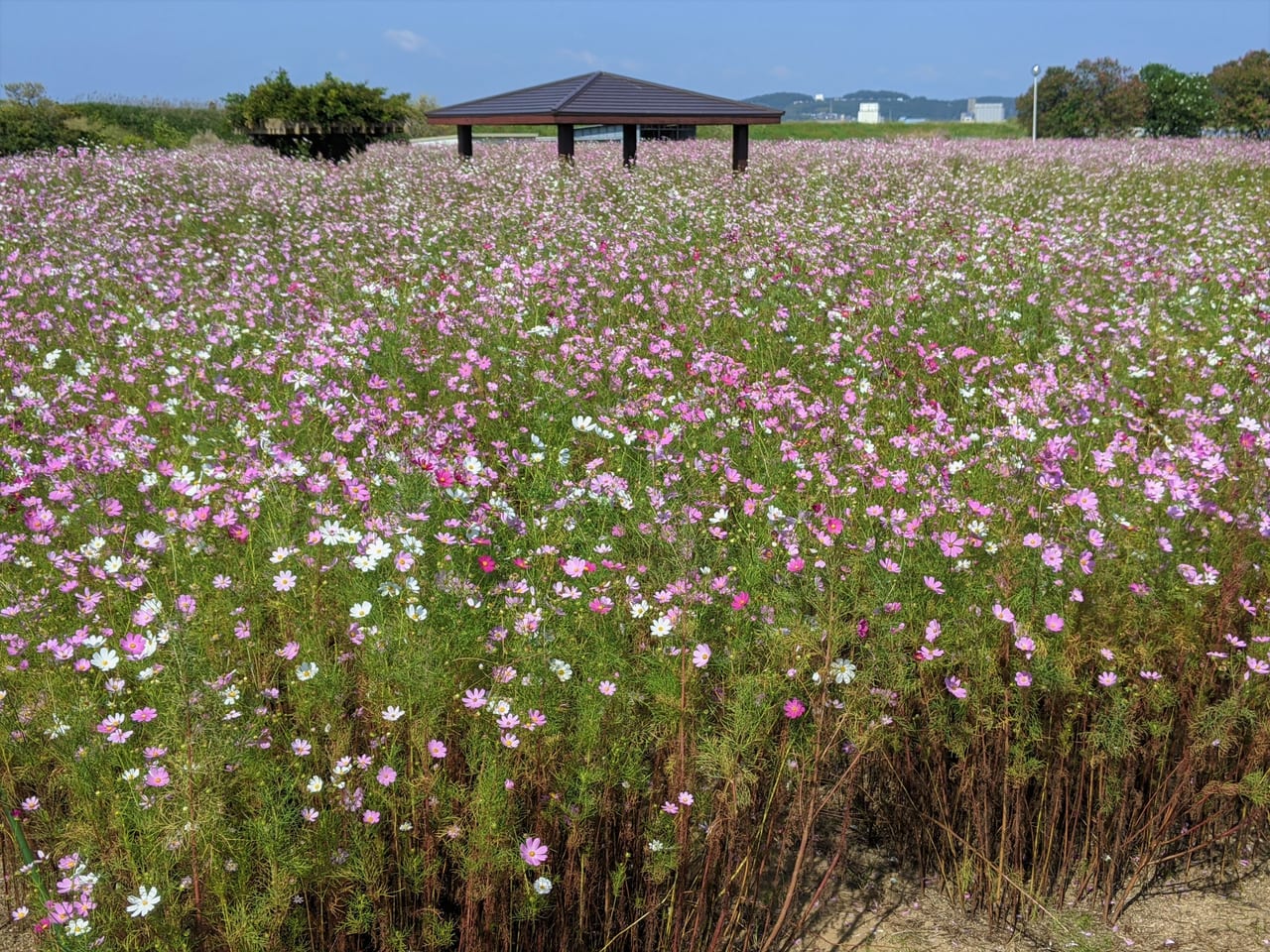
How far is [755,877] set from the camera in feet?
8.20

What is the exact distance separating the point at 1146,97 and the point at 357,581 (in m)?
37.6

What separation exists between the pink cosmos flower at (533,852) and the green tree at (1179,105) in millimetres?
36835

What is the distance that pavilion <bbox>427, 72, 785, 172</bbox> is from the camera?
43.8 ft

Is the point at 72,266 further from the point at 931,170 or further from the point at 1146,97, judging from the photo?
the point at 1146,97

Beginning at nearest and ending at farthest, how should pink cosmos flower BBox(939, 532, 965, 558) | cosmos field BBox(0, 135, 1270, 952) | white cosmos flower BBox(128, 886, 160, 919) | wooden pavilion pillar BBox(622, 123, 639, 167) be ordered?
white cosmos flower BBox(128, 886, 160, 919) < cosmos field BBox(0, 135, 1270, 952) < pink cosmos flower BBox(939, 532, 965, 558) < wooden pavilion pillar BBox(622, 123, 639, 167)

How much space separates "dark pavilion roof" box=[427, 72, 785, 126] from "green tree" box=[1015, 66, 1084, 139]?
2304 centimetres

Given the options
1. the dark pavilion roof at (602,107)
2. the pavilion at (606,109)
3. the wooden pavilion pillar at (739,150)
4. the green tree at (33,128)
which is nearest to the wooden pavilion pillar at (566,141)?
the pavilion at (606,109)

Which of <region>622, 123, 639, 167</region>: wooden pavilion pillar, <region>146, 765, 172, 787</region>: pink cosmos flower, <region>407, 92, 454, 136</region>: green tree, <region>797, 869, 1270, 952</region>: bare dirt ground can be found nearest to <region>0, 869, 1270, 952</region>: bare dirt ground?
<region>797, 869, 1270, 952</region>: bare dirt ground

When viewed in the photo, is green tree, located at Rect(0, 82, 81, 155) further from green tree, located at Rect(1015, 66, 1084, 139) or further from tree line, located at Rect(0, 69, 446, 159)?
green tree, located at Rect(1015, 66, 1084, 139)

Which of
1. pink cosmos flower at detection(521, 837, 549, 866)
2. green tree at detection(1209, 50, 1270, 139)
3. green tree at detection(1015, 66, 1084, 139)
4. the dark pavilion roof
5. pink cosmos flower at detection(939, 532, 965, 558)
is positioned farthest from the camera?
green tree at detection(1015, 66, 1084, 139)

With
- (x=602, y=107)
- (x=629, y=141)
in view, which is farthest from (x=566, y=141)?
(x=629, y=141)

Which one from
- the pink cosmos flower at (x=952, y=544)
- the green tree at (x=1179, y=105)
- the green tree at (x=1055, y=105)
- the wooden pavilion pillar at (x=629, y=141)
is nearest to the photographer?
the pink cosmos flower at (x=952, y=544)

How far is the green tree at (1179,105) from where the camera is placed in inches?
1287

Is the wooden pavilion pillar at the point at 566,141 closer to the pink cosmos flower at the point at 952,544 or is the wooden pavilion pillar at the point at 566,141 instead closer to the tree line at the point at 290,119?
the tree line at the point at 290,119
